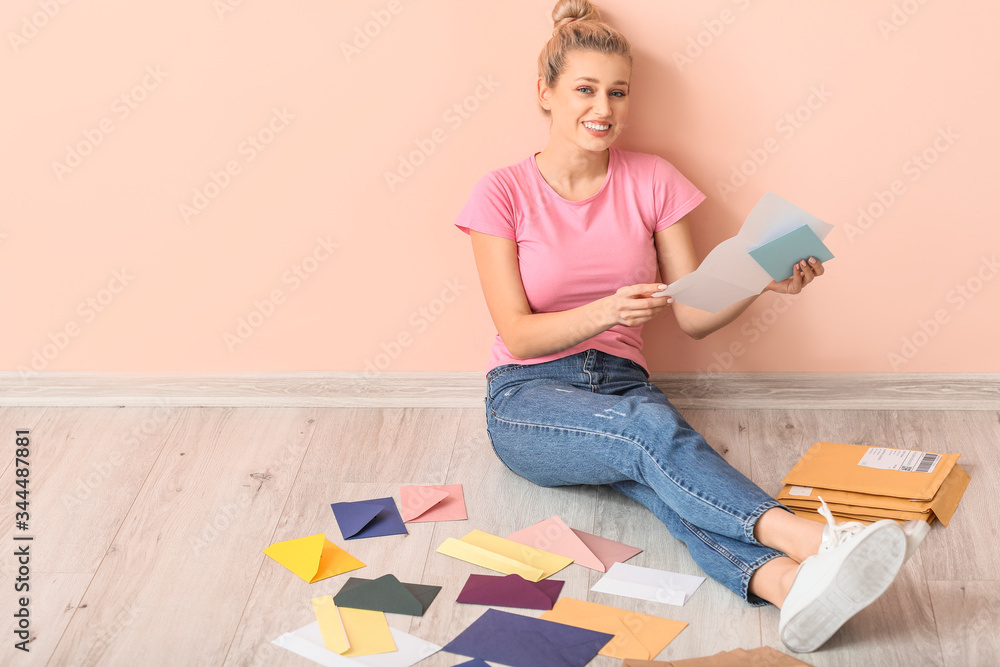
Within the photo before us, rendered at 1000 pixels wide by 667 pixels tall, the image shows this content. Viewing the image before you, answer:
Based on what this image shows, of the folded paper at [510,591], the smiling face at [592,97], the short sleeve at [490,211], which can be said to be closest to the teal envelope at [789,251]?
the smiling face at [592,97]

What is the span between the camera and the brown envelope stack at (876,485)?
1675 millimetres

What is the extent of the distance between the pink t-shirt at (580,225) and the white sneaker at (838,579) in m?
0.69

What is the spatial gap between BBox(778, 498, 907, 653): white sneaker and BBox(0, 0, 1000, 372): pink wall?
2.81ft

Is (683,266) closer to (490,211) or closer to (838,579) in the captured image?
(490,211)

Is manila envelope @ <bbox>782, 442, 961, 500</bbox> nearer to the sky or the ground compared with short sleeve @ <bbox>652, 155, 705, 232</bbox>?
nearer to the ground

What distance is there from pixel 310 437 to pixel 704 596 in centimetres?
100

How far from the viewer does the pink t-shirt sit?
6.16 ft

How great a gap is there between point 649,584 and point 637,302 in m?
0.48

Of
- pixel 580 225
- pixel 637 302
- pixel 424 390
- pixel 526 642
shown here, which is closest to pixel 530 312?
pixel 580 225

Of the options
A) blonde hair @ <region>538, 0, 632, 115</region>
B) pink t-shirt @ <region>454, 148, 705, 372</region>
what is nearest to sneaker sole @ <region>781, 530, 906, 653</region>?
pink t-shirt @ <region>454, 148, 705, 372</region>

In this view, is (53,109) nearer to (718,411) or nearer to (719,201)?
(719,201)

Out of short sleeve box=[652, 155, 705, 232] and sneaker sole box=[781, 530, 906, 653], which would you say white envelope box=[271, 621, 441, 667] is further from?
short sleeve box=[652, 155, 705, 232]

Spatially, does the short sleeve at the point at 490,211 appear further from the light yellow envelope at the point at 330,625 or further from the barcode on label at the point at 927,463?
the barcode on label at the point at 927,463

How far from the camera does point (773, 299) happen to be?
2078mm
